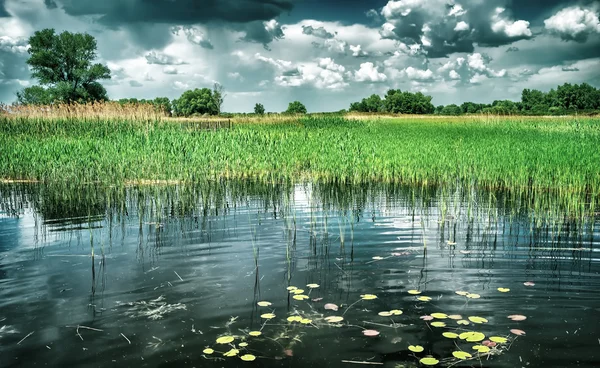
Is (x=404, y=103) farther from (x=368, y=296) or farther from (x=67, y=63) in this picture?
(x=368, y=296)

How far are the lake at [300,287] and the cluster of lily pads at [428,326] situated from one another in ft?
0.06

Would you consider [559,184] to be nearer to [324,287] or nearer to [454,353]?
[324,287]

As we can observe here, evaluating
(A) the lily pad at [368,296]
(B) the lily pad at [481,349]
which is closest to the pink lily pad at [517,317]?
(B) the lily pad at [481,349]

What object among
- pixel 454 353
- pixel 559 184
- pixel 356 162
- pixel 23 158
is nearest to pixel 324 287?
pixel 454 353

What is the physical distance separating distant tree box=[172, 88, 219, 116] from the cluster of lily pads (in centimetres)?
11099

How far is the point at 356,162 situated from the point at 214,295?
33.2ft

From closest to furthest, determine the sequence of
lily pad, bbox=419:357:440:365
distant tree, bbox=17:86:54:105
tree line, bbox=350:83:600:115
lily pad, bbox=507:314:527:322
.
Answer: lily pad, bbox=419:357:440:365 → lily pad, bbox=507:314:527:322 → distant tree, bbox=17:86:54:105 → tree line, bbox=350:83:600:115

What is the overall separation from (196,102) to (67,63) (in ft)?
195

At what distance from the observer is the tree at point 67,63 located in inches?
2254

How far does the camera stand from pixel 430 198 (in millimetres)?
11492

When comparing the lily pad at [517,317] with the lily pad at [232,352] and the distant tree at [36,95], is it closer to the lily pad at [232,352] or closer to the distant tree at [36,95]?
the lily pad at [232,352]

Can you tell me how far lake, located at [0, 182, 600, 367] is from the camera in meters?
4.30

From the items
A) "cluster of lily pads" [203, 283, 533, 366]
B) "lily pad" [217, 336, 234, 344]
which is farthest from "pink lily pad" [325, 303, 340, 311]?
"lily pad" [217, 336, 234, 344]

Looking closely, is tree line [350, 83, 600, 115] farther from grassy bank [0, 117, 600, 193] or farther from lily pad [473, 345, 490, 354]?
lily pad [473, 345, 490, 354]
